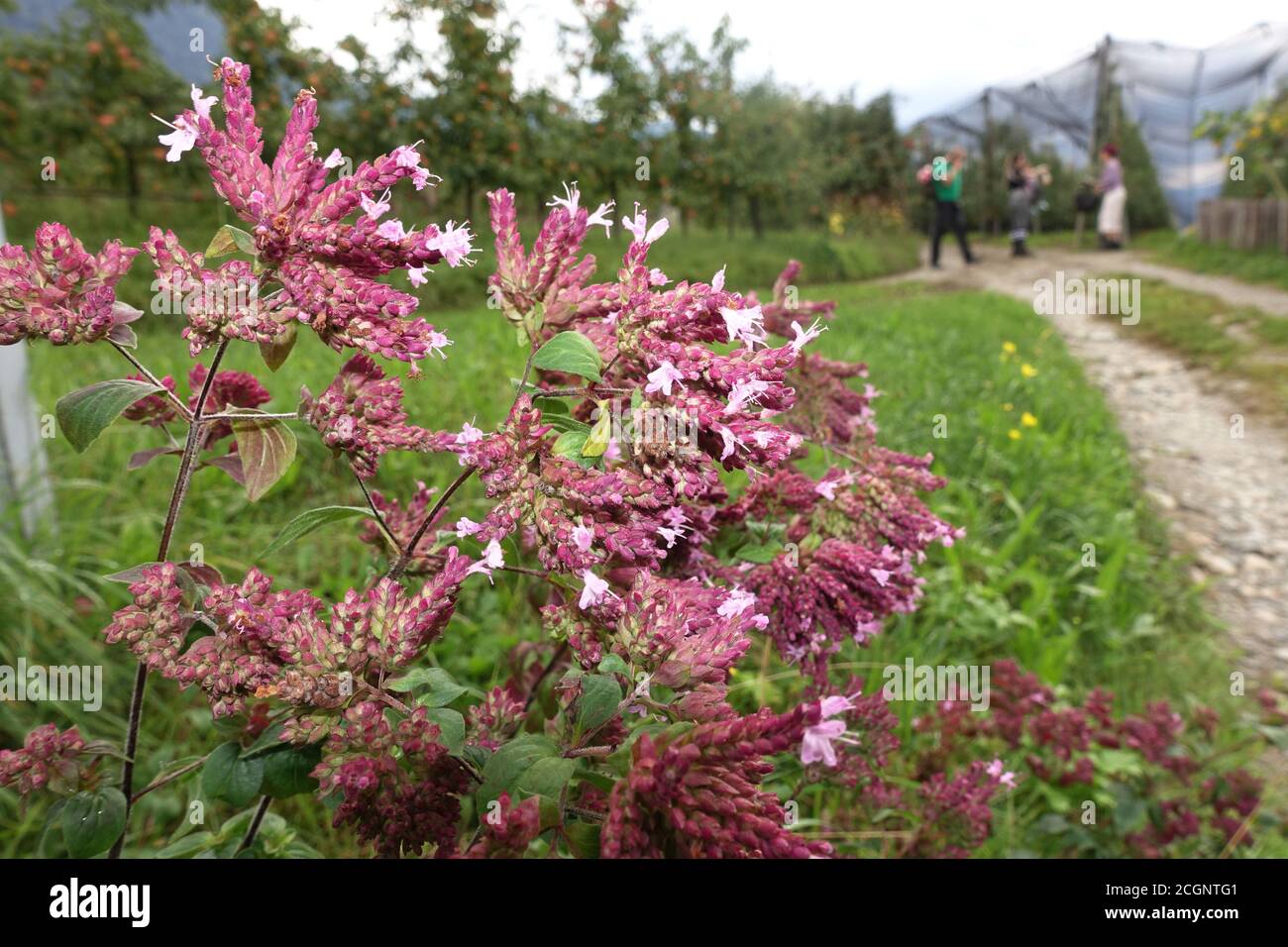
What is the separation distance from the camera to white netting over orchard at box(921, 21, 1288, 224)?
13734mm

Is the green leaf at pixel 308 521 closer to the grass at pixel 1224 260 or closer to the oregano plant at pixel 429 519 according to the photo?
the oregano plant at pixel 429 519

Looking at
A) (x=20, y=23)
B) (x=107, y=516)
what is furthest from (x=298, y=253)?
(x=20, y=23)

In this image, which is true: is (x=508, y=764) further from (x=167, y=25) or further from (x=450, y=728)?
(x=167, y=25)

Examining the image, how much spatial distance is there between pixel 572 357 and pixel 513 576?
0.37 meters

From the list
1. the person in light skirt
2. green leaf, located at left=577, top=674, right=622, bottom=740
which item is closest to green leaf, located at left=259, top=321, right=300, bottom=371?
green leaf, located at left=577, top=674, right=622, bottom=740

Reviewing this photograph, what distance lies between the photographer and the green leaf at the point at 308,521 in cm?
91

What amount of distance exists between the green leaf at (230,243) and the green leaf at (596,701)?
0.55 meters

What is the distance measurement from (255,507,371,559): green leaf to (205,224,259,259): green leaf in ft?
0.91

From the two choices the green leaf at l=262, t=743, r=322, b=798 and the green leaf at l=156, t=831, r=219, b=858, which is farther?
the green leaf at l=156, t=831, r=219, b=858

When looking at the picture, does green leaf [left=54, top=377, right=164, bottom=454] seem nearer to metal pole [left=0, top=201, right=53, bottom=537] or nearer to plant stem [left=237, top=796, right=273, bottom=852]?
plant stem [left=237, top=796, right=273, bottom=852]

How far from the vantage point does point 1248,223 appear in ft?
42.4

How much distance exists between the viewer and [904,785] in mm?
2293

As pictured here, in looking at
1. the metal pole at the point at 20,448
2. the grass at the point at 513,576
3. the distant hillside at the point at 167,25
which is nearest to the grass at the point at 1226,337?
the grass at the point at 513,576
